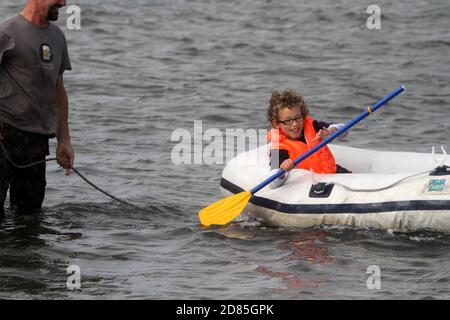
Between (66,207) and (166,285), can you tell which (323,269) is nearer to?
(166,285)

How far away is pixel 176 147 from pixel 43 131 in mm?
3150

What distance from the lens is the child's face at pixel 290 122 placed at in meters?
6.57

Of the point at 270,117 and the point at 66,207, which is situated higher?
the point at 270,117

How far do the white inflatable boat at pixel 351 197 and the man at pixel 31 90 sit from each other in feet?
4.20

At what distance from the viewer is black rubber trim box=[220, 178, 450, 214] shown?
6.14 m

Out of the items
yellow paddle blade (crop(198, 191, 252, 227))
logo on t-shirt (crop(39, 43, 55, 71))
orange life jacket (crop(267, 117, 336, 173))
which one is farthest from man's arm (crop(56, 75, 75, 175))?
orange life jacket (crop(267, 117, 336, 173))

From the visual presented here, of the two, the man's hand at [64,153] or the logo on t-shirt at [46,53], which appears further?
the man's hand at [64,153]

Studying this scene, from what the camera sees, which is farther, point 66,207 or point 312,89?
point 312,89

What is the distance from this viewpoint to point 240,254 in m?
6.12

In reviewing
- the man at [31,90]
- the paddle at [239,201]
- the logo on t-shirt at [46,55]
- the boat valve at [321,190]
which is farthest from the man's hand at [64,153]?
the boat valve at [321,190]

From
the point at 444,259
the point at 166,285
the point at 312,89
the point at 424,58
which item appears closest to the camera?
the point at 166,285

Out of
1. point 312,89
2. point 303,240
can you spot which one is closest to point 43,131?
point 303,240

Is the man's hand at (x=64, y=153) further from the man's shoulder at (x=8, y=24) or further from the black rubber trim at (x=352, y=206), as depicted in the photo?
the black rubber trim at (x=352, y=206)

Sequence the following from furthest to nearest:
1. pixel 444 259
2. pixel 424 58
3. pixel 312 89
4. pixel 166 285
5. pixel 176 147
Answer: pixel 424 58, pixel 312 89, pixel 176 147, pixel 444 259, pixel 166 285
